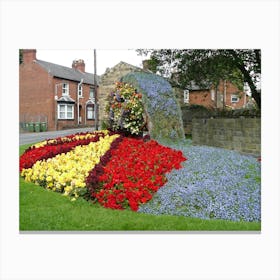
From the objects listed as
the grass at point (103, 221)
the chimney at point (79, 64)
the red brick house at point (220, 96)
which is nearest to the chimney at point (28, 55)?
the chimney at point (79, 64)

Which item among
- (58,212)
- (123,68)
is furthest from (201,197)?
(123,68)

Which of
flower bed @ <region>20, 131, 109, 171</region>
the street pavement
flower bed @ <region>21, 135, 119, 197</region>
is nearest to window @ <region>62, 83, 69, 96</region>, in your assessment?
the street pavement

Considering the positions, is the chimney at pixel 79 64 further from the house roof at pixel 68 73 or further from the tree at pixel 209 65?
the tree at pixel 209 65

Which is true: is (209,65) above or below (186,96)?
above

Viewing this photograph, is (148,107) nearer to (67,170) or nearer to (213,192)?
(67,170)

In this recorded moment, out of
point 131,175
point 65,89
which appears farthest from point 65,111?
point 131,175

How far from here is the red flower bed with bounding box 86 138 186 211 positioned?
4.24 meters

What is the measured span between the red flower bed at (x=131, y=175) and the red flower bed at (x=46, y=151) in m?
0.80

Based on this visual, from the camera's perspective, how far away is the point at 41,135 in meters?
5.36

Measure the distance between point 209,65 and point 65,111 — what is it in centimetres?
278

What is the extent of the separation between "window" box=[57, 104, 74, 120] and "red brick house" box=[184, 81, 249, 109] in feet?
8.36

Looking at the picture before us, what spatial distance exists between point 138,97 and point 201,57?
1.56 meters

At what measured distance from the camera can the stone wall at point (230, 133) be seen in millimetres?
5570
